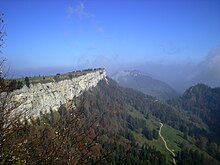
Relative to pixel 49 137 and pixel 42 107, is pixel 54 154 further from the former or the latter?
pixel 42 107

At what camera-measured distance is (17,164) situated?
12.3 meters

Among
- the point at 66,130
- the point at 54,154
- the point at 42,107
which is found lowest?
the point at 42,107

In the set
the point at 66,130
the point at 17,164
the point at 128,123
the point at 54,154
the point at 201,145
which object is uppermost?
the point at 66,130

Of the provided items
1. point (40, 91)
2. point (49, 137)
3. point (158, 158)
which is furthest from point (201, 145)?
point (49, 137)

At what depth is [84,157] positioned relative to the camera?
36.1 ft

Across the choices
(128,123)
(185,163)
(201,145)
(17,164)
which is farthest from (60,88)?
(17,164)

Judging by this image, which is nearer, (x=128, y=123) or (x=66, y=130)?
(x=66, y=130)

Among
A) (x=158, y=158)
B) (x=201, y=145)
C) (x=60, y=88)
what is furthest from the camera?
(x=201, y=145)

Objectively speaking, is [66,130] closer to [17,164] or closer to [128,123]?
[17,164]

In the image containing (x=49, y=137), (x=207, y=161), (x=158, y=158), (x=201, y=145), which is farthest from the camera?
(x=201, y=145)

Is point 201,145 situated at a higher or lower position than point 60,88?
lower

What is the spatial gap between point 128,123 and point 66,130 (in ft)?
611

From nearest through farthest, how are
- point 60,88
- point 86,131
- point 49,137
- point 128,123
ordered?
1. point 86,131
2. point 49,137
3. point 60,88
4. point 128,123

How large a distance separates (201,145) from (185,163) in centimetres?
6231
